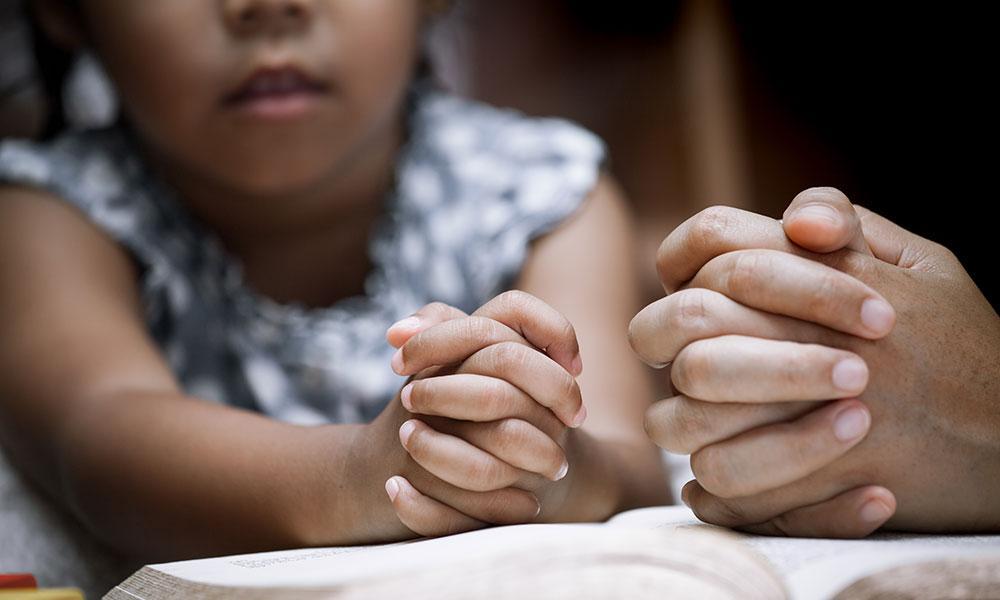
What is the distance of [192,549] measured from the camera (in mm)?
528

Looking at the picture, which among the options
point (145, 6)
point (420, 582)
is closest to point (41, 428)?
point (145, 6)

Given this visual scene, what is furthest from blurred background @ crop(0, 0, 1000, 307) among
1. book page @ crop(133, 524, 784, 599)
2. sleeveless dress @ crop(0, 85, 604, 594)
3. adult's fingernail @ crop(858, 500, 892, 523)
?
book page @ crop(133, 524, 784, 599)

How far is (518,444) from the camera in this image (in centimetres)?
41

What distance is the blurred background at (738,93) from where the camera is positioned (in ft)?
2.92

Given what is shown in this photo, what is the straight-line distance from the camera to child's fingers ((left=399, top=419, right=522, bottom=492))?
41 centimetres

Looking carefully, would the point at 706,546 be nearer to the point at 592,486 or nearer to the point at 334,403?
the point at 592,486

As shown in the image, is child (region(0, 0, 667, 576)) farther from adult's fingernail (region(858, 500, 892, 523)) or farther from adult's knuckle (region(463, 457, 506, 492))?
adult's fingernail (region(858, 500, 892, 523))

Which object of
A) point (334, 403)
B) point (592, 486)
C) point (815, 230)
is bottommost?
point (334, 403)

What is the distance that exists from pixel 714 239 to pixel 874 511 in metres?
0.12

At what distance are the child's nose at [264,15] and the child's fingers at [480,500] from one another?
369 mm

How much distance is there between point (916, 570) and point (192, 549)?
0.36m

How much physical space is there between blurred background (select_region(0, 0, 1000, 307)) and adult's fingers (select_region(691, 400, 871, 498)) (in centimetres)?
38

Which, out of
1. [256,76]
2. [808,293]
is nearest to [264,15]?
[256,76]

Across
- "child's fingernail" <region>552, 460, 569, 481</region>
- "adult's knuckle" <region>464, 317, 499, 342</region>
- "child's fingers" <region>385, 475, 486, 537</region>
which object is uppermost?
"adult's knuckle" <region>464, 317, 499, 342</region>
